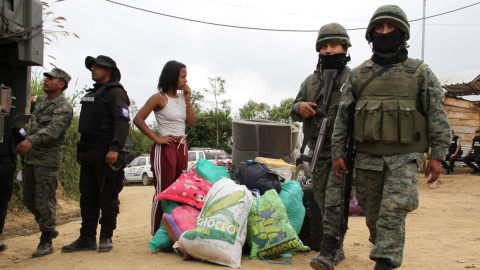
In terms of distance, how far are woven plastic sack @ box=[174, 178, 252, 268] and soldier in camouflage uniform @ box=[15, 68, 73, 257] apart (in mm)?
1510

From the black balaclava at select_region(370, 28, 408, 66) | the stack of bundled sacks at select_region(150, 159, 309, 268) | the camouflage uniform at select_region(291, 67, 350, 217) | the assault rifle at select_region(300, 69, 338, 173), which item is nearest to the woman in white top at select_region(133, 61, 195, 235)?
the stack of bundled sacks at select_region(150, 159, 309, 268)

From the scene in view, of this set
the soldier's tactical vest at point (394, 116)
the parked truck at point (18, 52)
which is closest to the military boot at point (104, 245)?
the parked truck at point (18, 52)

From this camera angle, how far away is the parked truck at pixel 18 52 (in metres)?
3.34

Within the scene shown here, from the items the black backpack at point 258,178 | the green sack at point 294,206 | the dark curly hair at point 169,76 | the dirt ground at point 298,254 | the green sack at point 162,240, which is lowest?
the dirt ground at point 298,254

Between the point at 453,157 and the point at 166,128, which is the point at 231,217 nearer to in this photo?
the point at 166,128

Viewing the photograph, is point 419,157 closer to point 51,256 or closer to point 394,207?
point 394,207

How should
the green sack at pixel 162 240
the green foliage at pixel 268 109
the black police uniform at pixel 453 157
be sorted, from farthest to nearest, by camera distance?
the green foliage at pixel 268 109 → the black police uniform at pixel 453 157 → the green sack at pixel 162 240

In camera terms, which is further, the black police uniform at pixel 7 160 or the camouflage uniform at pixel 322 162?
the black police uniform at pixel 7 160

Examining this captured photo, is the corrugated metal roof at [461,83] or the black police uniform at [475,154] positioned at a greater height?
the corrugated metal roof at [461,83]

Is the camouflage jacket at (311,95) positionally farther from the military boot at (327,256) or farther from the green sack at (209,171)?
the green sack at (209,171)

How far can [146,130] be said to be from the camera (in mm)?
4324

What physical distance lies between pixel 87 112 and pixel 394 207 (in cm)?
297

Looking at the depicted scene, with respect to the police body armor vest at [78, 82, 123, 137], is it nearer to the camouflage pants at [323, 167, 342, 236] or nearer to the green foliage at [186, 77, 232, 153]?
the camouflage pants at [323, 167, 342, 236]

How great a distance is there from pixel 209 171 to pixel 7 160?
2.02 meters
